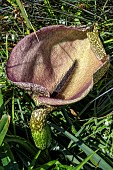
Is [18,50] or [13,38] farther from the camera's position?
[13,38]

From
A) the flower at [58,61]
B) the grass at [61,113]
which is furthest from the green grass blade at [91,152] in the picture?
the flower at [58,61]

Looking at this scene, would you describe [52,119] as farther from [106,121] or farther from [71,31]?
[71,31]

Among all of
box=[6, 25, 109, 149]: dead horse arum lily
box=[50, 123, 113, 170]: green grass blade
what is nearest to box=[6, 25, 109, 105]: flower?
box=[6, 25, 109, 149]: dead horse arum lily

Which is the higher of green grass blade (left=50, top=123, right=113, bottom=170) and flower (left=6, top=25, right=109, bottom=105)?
flower (left=6, top=25, right=109, bottom=105)

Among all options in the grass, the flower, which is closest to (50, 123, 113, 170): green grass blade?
the grass

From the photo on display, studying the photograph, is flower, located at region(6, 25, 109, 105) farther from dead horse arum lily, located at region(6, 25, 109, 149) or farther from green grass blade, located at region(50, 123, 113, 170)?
green grass blade, located at region(50, 123, 113, 170)

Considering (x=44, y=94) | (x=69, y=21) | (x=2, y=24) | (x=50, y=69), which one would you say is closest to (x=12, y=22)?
(x=2, y=24)
